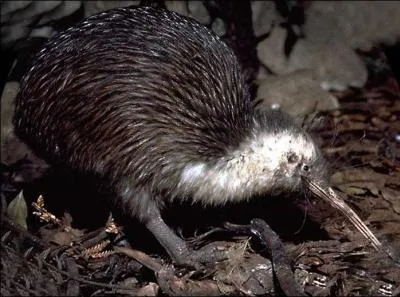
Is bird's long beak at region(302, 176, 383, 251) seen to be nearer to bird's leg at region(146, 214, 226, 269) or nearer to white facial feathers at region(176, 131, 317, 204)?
white facial feathers at region(176, 131, 317, 204)

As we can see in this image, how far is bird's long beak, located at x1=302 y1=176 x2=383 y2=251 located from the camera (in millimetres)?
4035

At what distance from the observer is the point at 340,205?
4.09m

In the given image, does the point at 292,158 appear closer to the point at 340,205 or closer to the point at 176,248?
the point at 340,205

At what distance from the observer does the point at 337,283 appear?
383 cm

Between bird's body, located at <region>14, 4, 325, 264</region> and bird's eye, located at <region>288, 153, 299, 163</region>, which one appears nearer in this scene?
bird's body, located at <region>14, 4, 325, 264</region>

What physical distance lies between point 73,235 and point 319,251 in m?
1.31

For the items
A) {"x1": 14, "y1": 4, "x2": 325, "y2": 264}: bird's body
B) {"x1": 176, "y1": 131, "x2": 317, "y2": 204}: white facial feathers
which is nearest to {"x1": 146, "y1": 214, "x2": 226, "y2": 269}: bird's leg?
{"x1": 14, "y1": 4, "x2": 325, "y2": 264}: bird's body

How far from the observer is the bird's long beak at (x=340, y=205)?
4035 mm

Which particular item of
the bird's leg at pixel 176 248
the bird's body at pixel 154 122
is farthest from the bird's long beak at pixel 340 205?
the bird's leg at pixel 176 248

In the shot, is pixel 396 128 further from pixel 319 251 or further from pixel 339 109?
pixel 319 251

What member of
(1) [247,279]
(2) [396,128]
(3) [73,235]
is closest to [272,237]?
(1) [247,279]

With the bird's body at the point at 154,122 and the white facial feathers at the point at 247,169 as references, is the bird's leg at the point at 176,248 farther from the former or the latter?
the white facial feathers at the point at 247,169

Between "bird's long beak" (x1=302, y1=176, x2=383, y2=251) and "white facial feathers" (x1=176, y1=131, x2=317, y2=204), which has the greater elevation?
"white facial feathers" (x1=176, y1=131, x2=317, y2=204)

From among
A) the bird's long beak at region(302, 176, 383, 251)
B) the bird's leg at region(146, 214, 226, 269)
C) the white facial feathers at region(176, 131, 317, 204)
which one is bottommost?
the bird's leg at region(146, 214, 226, 269)
